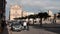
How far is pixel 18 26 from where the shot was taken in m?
38.0

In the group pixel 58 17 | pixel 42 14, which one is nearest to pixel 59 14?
pixel 58 17

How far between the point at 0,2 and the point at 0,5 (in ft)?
6.85

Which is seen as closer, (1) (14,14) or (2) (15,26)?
(2) (15,26)

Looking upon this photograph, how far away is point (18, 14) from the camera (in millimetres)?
143125

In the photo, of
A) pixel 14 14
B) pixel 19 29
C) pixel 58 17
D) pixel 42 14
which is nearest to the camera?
pixel 19 29

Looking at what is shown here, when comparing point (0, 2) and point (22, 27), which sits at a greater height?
point (0, 2)

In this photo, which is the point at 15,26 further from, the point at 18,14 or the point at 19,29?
the point at 18,14

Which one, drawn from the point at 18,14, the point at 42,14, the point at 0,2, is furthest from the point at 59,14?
the point at 0,2

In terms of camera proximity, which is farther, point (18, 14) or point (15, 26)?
point (18, 14)

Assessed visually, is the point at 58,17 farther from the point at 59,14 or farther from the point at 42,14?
the point at 42,14

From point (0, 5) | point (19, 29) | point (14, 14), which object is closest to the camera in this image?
point (19, 29)

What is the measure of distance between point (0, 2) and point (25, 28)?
22228 millimetres

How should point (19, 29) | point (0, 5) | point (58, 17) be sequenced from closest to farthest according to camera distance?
point (19, 29) → point (0, 5) → point (58, 17)

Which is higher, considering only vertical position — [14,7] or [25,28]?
[14,7]
